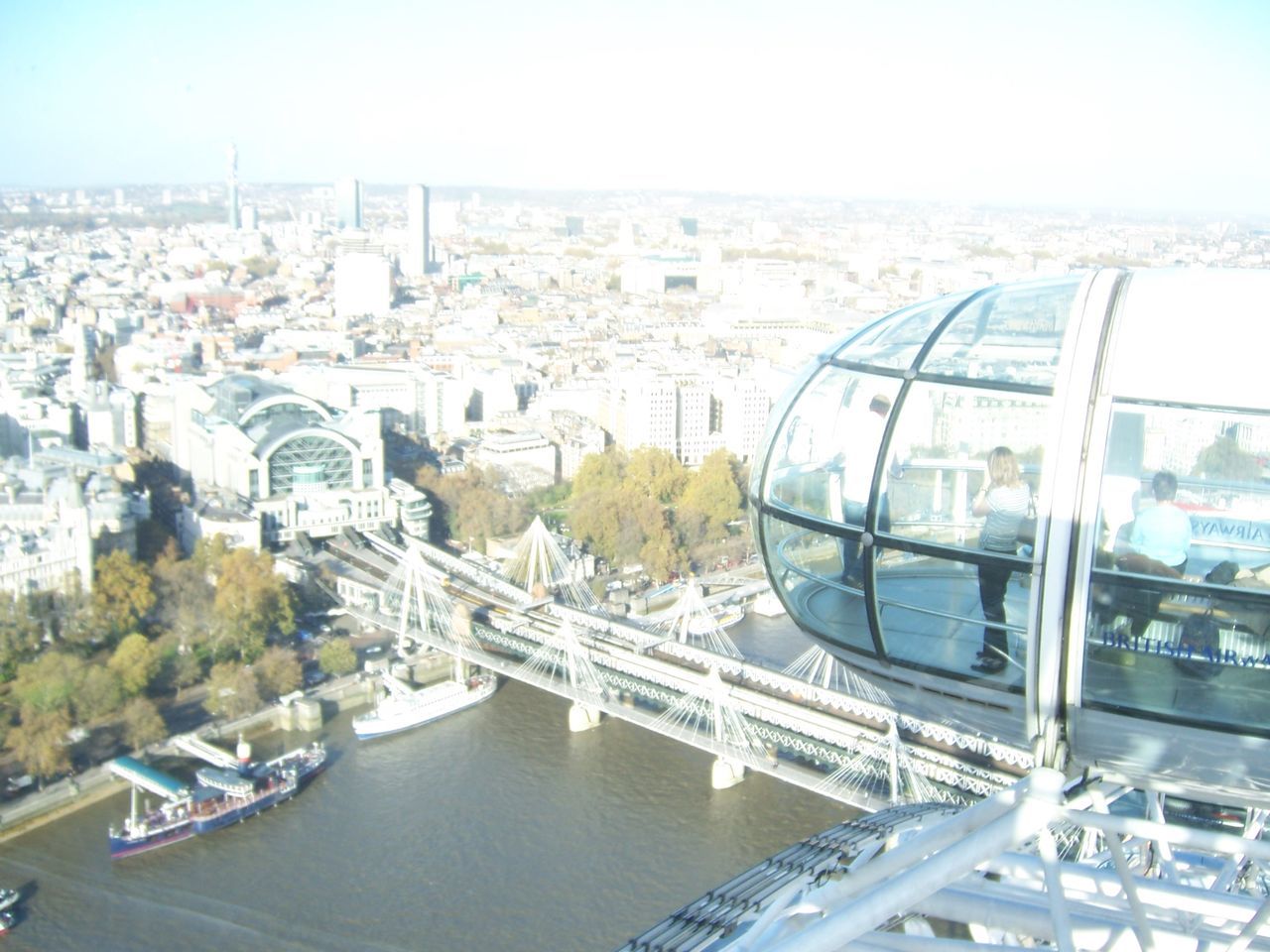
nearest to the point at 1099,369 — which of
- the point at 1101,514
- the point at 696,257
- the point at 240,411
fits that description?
the point at 1101,514

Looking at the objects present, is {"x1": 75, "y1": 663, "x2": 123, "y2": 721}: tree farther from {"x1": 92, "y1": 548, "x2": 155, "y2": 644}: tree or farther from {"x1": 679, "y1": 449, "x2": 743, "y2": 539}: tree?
{"x1": 679, "y1": 449, "x2": 743, "y2": 539}: tree

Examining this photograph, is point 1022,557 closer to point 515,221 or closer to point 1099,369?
point 1099,369

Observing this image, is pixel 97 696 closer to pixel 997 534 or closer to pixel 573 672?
pixel 573 672

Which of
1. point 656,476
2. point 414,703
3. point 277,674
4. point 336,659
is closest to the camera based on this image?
point 414,703

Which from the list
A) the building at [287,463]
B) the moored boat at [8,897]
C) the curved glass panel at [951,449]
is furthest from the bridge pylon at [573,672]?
the curved glass panel at [951,449]

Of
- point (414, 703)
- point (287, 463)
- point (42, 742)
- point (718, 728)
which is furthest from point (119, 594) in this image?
point (718, 728)
